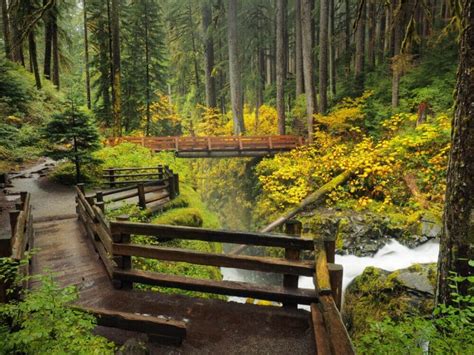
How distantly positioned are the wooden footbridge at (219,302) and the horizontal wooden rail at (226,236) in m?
0.01

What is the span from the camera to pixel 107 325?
429cm

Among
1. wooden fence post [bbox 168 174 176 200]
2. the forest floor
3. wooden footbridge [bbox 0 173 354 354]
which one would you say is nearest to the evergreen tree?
wooden fence post [bbox 168 174 176 200]

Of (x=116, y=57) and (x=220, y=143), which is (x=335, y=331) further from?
(x=116, y=57)

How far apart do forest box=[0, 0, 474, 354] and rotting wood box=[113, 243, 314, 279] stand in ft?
0.25

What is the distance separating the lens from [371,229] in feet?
43.3

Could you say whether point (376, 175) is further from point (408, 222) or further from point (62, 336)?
point (62, 336)

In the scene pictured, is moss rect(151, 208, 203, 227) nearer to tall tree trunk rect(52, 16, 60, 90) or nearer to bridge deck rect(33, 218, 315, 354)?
bridge deck rect(33, 218, 315, 354)

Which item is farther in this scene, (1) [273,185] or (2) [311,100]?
(2) [311,100]

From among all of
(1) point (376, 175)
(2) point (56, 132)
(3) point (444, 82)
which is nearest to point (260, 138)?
(1) point (376, 175)

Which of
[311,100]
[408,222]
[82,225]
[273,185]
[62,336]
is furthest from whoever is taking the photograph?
[311,100]

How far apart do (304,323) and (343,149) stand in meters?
15.1

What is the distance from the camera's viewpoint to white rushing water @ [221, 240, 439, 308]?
1155cm

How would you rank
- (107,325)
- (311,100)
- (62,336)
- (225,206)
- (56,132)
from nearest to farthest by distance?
(62,336) < (107,325) < (56,132) < (311,100) < (225,206)

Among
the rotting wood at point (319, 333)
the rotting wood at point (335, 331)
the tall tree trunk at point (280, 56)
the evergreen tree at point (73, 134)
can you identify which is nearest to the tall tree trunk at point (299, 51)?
the tall tree trunk at point (280, 56)
